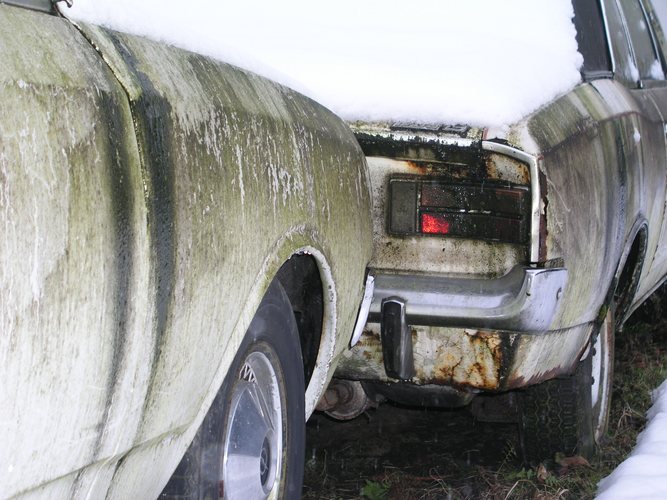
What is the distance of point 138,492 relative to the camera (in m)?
1.76

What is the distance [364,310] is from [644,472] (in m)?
1.20

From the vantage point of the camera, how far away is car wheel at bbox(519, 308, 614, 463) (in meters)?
3.51

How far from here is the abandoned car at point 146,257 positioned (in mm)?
1323

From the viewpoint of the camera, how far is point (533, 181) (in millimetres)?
2768

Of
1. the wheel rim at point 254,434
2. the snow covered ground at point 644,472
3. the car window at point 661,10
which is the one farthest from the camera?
the car window at point 661,10

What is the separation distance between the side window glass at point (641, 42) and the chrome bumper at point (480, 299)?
186 centimetres

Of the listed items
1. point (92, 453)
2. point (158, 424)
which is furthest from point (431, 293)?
point (92, 453)

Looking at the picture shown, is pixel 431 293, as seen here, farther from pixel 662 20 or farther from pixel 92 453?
pixel 662 20

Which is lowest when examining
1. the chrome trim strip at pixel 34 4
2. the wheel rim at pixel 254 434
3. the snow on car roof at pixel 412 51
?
the wheel rim at pixel 254 434

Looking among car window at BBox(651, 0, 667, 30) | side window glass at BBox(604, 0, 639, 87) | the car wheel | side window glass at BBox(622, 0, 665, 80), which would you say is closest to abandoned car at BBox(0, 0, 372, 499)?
the car wheel

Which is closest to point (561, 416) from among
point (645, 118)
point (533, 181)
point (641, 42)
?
point (533, 181)

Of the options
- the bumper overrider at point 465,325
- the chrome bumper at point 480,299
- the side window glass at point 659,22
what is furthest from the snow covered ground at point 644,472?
the side window glass at point 659,22

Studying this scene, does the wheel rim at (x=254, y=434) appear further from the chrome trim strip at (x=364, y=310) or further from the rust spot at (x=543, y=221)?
the rust spot at (x=543, y=221)

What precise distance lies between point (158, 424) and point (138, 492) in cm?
14
